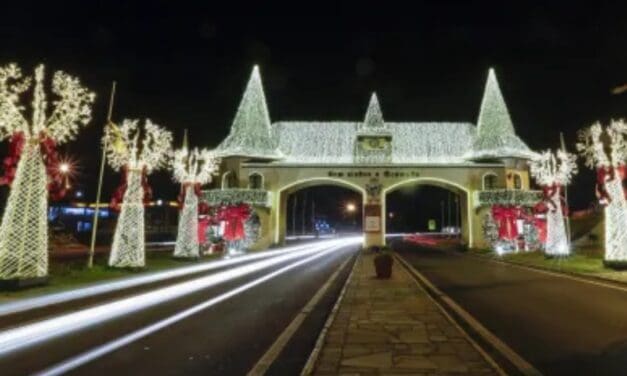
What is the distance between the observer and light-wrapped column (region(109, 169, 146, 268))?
22.5 metres

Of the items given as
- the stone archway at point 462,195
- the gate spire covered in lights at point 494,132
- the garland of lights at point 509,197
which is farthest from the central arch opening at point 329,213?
the garland of lights at point 509,197

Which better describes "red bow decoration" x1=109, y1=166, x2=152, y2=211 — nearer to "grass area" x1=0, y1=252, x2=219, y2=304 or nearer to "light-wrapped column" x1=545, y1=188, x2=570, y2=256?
"grass area" x1=0, y1=252, x2=219, y2=304

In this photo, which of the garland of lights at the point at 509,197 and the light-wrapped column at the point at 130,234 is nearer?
the light-wrapped column at the point at 130,234

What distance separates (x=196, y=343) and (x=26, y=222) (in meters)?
10.3

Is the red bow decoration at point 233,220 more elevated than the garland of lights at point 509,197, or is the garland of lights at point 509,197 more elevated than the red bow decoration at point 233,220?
the garland of lights at point 509,197

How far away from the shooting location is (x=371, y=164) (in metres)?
47.0

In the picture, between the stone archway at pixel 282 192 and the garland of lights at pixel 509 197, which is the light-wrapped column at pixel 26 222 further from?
the garland of lights at pixel 509 197

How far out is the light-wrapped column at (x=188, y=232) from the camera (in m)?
29.2

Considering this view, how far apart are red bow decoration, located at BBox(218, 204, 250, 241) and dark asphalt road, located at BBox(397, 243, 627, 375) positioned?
934 inches

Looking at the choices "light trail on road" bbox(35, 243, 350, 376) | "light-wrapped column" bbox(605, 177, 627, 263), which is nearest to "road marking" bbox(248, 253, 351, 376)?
"light trail on road" bbox(35, 243, 350, 376)

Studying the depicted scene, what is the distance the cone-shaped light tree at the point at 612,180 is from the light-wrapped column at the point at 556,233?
18.3 ft

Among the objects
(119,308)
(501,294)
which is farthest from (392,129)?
(119,308)

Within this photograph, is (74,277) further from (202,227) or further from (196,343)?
(202,227)

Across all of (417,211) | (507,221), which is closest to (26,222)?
(507,221)
